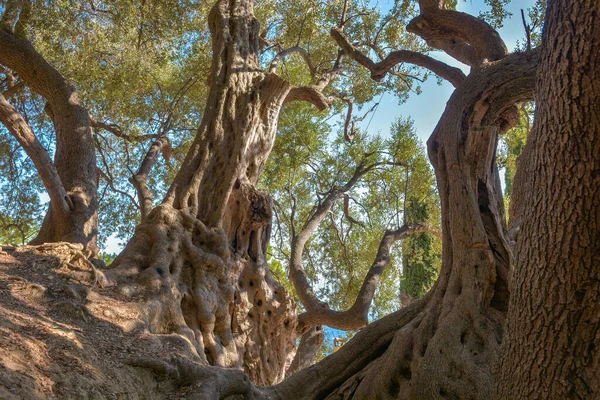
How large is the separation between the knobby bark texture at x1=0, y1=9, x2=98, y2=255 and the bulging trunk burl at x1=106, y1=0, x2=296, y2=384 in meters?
1.46

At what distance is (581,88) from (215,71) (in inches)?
252

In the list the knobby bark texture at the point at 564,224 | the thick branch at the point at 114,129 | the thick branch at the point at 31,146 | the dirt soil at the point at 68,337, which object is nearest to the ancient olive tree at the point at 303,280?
the dirt soil at the point at 68,337

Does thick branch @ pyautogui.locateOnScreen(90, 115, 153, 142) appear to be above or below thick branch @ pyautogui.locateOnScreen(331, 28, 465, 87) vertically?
above

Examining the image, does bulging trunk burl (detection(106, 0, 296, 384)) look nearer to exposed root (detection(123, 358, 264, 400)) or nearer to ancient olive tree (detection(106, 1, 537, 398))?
ancient olive tree (detection(106, 1, 537, 398))

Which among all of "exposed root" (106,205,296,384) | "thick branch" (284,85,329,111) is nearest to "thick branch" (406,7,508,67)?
"thick branch" (284,85,329,111)

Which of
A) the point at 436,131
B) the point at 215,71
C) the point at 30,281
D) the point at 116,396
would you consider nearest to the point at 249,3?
the point at 215,71

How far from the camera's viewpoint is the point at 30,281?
469 cm

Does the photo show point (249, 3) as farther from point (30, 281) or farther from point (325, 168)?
point (30, 281)

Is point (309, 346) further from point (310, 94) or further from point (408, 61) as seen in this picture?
point (408, 61)

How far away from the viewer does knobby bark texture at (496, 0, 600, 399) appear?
2.78 metres

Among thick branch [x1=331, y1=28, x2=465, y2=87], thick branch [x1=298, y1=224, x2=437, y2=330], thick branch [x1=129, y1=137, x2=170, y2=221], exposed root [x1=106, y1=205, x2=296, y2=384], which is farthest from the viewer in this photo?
thick branch [x1=129, y1=137, x2=170, y2=221]

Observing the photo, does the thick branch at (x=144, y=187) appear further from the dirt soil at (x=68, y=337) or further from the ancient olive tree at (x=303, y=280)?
the dirt soil at (x=68, y=337)

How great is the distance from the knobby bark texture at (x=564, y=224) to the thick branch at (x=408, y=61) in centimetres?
413

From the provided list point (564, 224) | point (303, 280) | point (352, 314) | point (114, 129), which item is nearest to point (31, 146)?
point (114, 129)
